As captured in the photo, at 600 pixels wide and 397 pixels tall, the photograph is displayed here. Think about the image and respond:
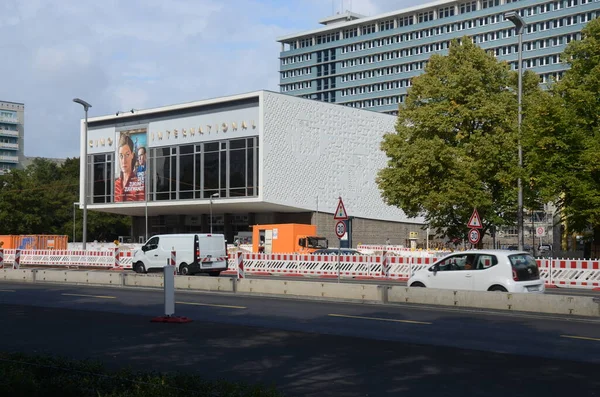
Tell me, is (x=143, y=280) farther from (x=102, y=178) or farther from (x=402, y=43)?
(x=402, y=43)

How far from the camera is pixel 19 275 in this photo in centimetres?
3469

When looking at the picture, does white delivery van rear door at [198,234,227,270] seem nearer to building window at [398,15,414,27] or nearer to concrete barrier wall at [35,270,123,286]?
concrete barrier wall at [35,270,123,286]

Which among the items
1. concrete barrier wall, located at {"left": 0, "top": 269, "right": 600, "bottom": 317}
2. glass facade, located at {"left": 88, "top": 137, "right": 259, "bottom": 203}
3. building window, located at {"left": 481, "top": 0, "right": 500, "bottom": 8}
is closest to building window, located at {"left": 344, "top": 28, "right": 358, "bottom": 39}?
building window, located at {"left": 481, "top": 0, "right": 500, "bottom": 8}

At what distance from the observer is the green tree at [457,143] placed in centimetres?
4031

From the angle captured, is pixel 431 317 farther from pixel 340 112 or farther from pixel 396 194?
pixel 340 112

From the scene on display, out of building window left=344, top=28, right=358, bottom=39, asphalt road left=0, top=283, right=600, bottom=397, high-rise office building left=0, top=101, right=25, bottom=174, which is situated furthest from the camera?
high-rise office building left=0, top=101, right=25, bottom=174

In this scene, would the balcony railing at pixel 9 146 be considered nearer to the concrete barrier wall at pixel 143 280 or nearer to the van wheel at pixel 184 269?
the van wheel at pixel 184 269

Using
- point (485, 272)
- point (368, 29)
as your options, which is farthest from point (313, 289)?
point (368, 29)

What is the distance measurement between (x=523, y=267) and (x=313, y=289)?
6361 millimetres

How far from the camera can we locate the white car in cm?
2100

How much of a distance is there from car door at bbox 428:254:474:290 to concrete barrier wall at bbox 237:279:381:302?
1.67 meters

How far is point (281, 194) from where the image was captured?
67.2m

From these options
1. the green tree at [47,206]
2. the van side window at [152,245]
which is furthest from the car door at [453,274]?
the green tree at [47,206]

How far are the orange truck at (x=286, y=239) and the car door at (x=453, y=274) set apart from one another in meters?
27.3
